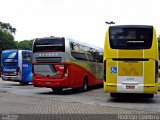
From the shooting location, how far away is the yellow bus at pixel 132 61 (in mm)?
17109

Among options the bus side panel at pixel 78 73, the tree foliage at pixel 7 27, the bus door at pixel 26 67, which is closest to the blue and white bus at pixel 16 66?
the bus door at pixel 26 67

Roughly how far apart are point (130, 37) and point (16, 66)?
52.8ft


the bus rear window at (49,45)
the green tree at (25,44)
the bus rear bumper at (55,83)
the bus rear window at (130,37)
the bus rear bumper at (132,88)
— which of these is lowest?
the green tree at (25,44)

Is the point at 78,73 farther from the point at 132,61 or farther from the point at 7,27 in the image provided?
the point at 7,27

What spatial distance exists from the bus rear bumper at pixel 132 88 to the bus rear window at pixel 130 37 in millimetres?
1654

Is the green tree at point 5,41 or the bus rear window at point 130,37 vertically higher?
the bus rear window at point 130,37

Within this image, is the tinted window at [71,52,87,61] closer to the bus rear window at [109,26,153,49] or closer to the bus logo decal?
the bus rear window at [109,26,153,49]

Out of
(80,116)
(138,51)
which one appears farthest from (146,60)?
(80,116)

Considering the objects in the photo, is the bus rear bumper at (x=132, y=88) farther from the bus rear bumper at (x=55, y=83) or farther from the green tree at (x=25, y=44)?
the green tree at (x=25, y=44)

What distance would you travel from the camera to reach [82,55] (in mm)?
24750

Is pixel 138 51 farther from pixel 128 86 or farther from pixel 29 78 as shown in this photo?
pixel 29 78

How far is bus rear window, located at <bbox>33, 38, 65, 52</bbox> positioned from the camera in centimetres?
2181

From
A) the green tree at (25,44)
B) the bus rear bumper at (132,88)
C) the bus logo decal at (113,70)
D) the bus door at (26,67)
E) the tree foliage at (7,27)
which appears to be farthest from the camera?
the green tree at (25,44)

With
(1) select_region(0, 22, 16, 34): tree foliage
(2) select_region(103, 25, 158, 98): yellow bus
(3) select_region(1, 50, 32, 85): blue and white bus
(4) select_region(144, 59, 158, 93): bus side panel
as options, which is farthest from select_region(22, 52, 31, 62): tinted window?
(1) select_region(0, 22, 16, 34): tree foliage
